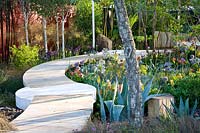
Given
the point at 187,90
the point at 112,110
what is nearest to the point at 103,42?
the point at 187,90

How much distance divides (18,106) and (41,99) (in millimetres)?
414

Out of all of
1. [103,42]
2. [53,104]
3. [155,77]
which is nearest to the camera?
[53,104]

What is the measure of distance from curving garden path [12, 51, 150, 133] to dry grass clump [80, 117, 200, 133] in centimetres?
55

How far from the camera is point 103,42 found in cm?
1538

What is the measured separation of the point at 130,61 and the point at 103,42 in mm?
10909

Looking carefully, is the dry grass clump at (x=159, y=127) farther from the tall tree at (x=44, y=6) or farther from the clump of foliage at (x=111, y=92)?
the tall tree at (x=44, y=6)

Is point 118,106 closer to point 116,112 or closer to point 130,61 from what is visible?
point 116,112

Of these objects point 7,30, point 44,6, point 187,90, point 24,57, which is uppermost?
point 44,6

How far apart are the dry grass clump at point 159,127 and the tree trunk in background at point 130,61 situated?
139 mm

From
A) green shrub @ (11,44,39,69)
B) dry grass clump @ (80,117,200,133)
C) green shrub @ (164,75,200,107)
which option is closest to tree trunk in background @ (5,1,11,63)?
green shrub @ (11,44,39,69)

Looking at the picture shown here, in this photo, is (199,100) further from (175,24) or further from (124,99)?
(175,24)

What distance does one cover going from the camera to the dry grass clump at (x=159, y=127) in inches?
167

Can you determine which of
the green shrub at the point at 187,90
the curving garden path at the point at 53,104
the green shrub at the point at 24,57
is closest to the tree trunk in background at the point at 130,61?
the curving garden path at the point at 53,104

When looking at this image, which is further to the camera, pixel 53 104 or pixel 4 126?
pixel 53 104
